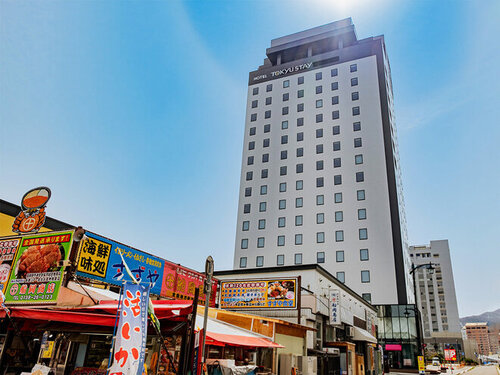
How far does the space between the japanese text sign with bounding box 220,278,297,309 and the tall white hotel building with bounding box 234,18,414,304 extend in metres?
34.2

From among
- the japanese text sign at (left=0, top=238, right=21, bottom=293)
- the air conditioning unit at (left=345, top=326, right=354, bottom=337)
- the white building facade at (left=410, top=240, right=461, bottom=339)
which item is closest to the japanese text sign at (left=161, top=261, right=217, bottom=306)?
the japanese text sign at (left=0, top=238, right=21, bottom=293)

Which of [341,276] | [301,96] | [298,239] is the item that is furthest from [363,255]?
[301,96]

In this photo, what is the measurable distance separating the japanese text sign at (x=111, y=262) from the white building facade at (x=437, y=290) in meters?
138

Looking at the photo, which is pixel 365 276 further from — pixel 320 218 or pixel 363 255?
pixel 320 218

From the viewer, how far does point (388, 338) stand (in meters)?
48.4

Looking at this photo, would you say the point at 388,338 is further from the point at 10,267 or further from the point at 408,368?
the point at 10,267

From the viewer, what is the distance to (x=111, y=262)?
12633 mm

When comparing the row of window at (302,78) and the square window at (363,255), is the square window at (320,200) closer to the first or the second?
the square window at (363,255)

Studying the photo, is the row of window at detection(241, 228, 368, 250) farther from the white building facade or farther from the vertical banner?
the white building facade

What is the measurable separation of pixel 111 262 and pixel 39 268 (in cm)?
247

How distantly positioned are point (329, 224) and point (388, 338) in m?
16.8

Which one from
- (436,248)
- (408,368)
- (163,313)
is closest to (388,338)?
(408,368)

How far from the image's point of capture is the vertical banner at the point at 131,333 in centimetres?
641

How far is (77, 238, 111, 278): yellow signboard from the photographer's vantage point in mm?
11508
